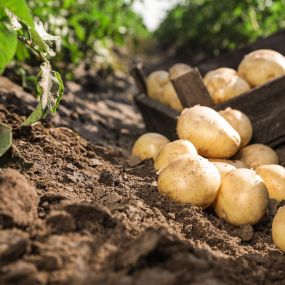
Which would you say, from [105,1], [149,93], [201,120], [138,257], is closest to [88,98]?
[149,93]

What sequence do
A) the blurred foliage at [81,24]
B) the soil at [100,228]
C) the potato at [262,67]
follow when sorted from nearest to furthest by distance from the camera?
the soil at [100,228] → the potato at [262,67] → the blurred foliage at [81,24]

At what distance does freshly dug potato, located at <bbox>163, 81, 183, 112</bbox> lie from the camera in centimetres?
413

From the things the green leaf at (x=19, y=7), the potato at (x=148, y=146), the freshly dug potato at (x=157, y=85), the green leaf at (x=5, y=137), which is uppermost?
the freshly dug potato at (x=157, y=85)

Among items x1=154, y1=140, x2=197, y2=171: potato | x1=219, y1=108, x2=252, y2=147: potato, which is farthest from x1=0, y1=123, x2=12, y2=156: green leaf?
x1=219, y1=108, x2=252, y2=147: potato

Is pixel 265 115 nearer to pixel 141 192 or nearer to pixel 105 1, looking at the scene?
pixel 141 192

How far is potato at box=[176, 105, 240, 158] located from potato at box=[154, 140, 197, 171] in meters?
0.10

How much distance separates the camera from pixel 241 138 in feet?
11.3

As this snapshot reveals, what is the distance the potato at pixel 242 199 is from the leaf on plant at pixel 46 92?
1.11 meters

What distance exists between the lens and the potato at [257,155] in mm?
3391

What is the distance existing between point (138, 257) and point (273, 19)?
539cm

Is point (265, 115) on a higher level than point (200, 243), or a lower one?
higher

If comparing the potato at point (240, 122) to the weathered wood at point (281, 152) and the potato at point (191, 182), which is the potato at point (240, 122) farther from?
the potato at point (191, 182)

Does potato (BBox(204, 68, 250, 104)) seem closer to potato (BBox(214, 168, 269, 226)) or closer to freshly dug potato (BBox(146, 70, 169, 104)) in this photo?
freshly dug potato (BBox(146, 70, 169, 104))

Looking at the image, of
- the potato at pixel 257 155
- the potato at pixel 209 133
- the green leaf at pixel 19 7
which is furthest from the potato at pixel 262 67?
the green leaf at pixel 19 7
